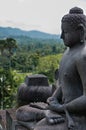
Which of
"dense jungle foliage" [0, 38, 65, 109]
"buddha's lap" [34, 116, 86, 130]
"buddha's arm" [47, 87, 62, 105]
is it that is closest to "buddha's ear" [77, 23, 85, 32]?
"buddha's arm" [47, 87, 62, 105]

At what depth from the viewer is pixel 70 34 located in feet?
11.1

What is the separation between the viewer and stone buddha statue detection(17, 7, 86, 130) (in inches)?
126

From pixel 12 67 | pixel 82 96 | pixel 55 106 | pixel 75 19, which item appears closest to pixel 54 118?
pixel 55 106

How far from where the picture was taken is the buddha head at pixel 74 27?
3.34 meters

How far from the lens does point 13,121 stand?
19.9ft

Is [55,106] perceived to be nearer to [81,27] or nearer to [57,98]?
[57,98]

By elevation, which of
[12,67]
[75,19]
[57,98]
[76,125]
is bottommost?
[12,67]

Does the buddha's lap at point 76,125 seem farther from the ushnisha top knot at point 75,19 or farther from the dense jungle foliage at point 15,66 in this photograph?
the dense jungle foliage at point 15,66

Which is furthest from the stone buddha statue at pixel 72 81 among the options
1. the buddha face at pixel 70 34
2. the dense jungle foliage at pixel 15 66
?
the dense jungle foliage at pixel 15 66

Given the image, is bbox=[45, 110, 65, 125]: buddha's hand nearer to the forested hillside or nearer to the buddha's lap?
the buddha's lap

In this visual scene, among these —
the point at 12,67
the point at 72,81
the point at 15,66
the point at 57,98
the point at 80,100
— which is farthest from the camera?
the point at 15,66

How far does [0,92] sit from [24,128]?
51.9 ft

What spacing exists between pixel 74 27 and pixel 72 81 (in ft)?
1.55

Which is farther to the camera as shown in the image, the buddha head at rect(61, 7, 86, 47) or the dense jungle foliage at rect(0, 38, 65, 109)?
the dense jungle foliage at rect(0, 38, 65, 109)
